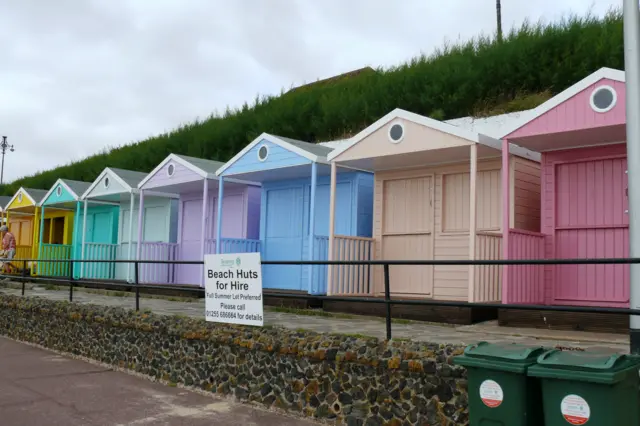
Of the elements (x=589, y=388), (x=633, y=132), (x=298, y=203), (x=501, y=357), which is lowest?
(x=589, y=388)

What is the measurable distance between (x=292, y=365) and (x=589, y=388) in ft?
10.5

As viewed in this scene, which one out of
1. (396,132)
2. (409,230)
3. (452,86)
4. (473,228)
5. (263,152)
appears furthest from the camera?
(452,86)

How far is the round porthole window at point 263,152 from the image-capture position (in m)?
12.1

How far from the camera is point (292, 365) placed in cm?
611

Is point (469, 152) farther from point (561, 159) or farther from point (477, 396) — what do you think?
point (477, 396)

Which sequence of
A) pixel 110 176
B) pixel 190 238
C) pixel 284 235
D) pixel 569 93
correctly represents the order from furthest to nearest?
pixel 110 176 < pixel 190 238 < pixel 284 235 < pixel 569 93

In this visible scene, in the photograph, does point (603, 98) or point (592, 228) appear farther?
point (592, 228)

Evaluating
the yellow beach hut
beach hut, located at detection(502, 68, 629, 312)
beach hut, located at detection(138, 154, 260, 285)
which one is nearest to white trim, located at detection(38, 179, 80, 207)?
the yellow beach hut

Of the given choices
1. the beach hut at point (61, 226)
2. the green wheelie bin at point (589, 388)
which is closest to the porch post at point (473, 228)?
the green wheelie bin at point (589, 388)

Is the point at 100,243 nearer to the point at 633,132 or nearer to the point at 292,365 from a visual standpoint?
the point at 292,365

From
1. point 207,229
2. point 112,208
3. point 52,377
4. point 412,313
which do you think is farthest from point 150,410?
point 112,208

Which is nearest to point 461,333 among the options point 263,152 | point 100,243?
point 263,152

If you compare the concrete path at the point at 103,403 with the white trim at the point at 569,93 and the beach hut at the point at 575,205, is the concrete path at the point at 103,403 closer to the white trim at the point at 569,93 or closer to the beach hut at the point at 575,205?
the beach hut at the point at 575,205

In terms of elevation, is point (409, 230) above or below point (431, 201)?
below
